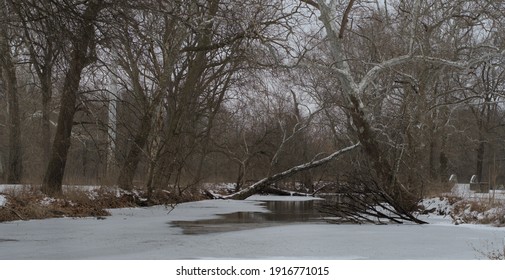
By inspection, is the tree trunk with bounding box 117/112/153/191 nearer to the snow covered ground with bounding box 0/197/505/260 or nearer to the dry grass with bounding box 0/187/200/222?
the dry grass with bounding box 0/187/200/222

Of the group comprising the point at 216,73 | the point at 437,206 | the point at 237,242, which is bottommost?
the point at 237,242

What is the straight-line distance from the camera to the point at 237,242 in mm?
9102

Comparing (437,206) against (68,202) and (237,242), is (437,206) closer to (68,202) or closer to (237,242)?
(237,242)

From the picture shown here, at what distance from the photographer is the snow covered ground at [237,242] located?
7602 millimetres

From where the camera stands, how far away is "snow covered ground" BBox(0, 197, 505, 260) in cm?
760

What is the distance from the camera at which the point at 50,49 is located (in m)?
8.88

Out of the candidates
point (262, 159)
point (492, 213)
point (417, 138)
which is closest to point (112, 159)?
point (417, 138)

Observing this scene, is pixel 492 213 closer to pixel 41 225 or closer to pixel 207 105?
pixel 41 225

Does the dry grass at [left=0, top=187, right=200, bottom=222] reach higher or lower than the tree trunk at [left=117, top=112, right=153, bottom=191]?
lower

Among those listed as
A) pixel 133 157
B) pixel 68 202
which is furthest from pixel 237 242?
pixel 133 157

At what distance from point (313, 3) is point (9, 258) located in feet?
40.2

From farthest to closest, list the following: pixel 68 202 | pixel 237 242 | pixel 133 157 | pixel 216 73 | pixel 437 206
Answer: pixel 216 73
pixel 133 157
pixel 437 206
pixel 68 202
pixel 237 242

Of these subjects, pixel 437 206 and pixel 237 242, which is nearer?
pixel 237 242

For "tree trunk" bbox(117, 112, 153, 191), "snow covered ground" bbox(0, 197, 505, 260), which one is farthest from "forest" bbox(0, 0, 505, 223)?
"snow covered ground" bbox(0, 197, 505, 260)
